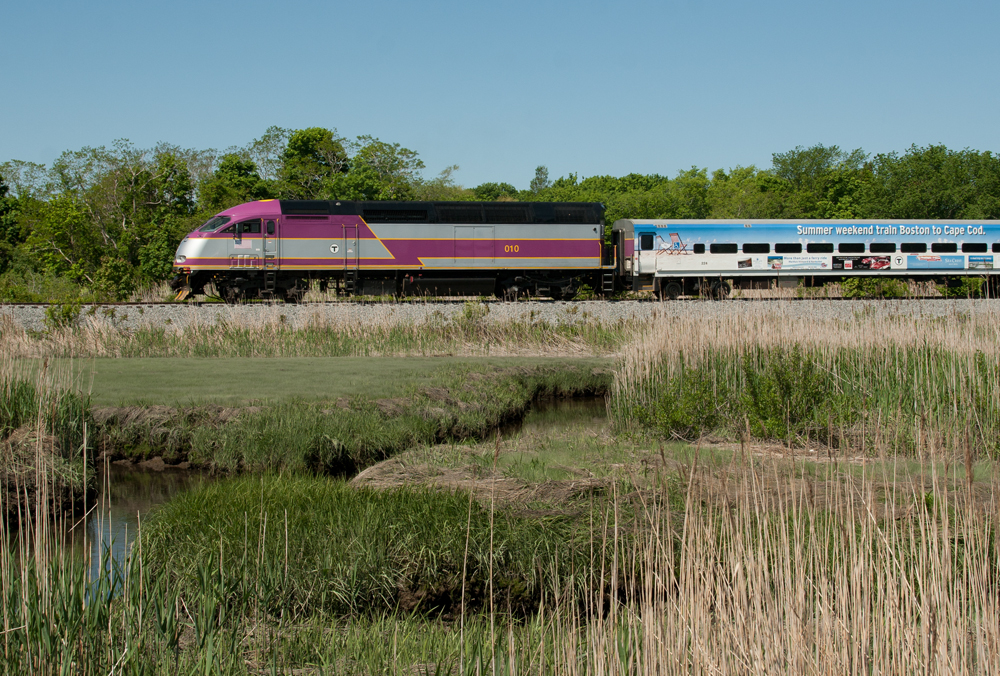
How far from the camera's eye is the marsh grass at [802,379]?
9456 millimetres

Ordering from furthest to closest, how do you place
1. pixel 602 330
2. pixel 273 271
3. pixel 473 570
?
pixel 273 271 → pixel 602 330 → pixel 473 570

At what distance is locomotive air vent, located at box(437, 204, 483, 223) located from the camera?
27.7 meters

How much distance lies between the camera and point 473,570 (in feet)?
19.4

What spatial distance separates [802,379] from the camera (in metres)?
10.4

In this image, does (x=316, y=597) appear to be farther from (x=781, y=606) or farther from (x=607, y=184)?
(x=607, y=184)

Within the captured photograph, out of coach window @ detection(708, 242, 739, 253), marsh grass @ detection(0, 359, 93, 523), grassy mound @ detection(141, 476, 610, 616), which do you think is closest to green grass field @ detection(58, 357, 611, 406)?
marsh grass @ detection(0, 359, 93, 523)

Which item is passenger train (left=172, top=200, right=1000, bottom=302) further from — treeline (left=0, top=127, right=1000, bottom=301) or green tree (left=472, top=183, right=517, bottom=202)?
green tree (left=472, top=183, right=517, bottom=202)

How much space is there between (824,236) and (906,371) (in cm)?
2175

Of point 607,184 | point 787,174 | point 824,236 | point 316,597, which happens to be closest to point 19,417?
point 316,597

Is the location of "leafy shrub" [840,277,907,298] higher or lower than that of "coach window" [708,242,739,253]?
lower

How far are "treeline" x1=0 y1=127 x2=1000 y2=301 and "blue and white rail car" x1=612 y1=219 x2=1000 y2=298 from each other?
1829 cm

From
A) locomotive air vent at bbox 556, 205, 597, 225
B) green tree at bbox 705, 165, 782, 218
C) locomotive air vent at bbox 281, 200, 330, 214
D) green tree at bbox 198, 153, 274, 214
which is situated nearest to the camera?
locomotive air vent at bbox 281, 200, 330, 214

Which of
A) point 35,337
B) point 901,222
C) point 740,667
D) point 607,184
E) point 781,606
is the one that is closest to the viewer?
point 740,667

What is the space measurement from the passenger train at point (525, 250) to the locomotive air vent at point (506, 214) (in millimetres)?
34
